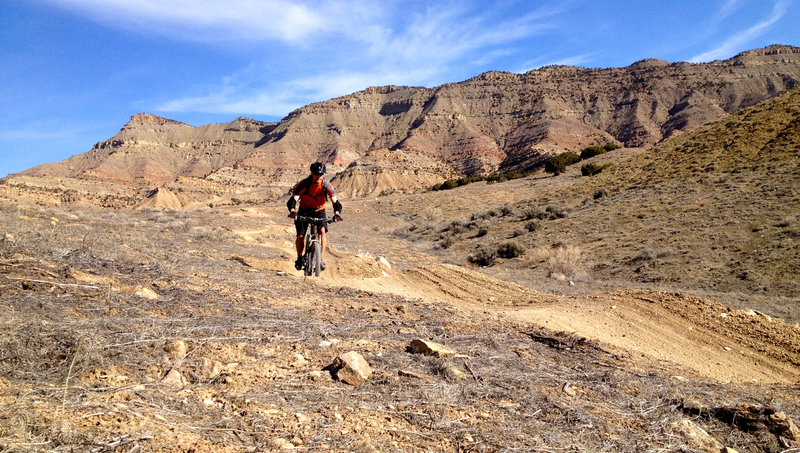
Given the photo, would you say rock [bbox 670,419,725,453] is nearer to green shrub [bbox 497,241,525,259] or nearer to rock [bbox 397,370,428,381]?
rock [bbox 397,370,428,381]

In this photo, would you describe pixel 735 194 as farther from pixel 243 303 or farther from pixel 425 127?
pixel 425 127

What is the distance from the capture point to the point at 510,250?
57.6 feet

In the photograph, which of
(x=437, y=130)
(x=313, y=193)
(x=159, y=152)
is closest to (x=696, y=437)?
(x=313, y=193)

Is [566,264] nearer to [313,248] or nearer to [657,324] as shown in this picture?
[657,324]

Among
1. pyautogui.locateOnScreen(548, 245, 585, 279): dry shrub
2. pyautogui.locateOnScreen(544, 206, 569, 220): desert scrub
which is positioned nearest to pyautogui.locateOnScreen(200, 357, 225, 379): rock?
pyautogui.locateOnScreen(548, 245, 585, 279): dry shrub

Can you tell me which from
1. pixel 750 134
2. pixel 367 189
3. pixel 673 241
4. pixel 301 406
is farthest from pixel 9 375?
pixel 367 189

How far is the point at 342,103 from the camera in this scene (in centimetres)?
14012

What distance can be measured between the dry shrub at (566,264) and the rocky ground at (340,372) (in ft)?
19.9

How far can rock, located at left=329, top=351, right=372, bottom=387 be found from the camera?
3.61 meters

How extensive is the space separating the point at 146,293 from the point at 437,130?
4310 inches

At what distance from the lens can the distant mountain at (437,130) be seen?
84688 mm

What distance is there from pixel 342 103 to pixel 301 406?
144 m

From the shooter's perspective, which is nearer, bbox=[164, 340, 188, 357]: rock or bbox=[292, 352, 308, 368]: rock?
bbox=[164, 340, 188, 357]: rock

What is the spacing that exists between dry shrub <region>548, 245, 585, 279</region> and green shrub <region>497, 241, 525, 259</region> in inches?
78.4
